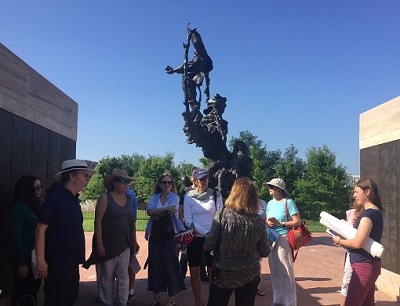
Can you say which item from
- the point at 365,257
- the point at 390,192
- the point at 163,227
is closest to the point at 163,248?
the point at 163,227

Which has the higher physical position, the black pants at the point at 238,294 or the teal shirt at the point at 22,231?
the teal shirt at the point at 22,231

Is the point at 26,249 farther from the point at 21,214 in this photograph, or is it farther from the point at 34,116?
the point at 34,116

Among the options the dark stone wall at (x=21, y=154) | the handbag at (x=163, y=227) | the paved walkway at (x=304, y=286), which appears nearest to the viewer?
the dark stone wall at (x=21, y=154)

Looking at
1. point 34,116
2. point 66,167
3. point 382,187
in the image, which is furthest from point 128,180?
point 382,187

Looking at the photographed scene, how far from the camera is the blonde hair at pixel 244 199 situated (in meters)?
3.06

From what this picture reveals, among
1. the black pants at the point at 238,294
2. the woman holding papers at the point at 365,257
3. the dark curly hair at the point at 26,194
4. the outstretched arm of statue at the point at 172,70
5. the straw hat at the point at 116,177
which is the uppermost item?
the outstretched arm of statue at the point at 172,70

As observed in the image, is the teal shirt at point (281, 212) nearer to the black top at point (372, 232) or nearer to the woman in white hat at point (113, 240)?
the black top at point (372, 232)

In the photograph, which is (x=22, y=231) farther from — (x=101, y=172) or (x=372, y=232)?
(x=101, y=172)

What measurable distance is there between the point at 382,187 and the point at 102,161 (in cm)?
5177

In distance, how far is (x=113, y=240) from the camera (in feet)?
13.6

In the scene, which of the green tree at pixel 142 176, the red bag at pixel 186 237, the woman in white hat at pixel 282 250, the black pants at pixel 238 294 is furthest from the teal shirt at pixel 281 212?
the green tree at pixel 142 176

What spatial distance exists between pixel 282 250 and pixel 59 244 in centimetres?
267

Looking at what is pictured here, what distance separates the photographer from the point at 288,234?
14.6 feet

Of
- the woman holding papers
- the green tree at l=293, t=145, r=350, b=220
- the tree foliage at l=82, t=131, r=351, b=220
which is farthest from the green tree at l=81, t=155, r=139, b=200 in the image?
the woman holding papers
